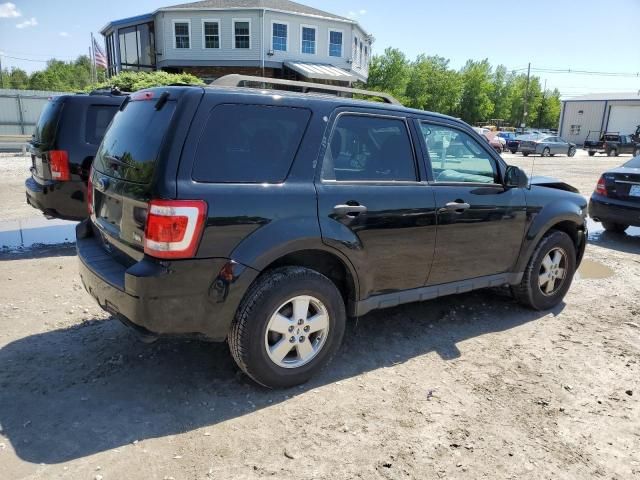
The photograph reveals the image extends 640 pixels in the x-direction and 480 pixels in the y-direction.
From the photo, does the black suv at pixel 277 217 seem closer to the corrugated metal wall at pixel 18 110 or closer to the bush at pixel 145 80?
the bush at pixel 145 80

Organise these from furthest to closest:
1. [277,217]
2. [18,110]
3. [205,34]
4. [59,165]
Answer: [205,34], [18,110], [59,165], [277,217]

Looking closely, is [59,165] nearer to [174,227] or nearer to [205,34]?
[174,227]

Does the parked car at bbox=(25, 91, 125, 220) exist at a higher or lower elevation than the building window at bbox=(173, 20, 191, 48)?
lower

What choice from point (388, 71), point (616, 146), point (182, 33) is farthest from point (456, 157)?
point (388, 71)

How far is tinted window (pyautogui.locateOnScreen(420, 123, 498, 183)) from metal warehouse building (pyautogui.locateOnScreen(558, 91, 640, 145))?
5732 centimetres

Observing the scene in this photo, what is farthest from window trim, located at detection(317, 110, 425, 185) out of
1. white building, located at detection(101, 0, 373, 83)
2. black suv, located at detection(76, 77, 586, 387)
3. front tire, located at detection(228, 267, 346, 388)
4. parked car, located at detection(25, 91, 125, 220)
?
white building, located at detection(101, 0, 373, 83)

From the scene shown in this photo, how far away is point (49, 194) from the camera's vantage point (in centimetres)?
628

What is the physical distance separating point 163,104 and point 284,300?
1.39m

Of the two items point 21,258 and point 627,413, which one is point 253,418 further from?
point 21,258

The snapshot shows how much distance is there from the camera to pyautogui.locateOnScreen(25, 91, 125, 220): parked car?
626 centimetres

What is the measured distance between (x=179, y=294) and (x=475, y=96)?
76127 millimetres

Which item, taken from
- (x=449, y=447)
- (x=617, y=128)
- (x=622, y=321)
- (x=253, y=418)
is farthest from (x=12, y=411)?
(x=617, y=128)

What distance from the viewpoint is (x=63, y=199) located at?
628 centimetres

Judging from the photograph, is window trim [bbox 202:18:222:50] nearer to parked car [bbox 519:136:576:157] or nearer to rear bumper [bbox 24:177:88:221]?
parked car [bbox 519:136:576:157]
